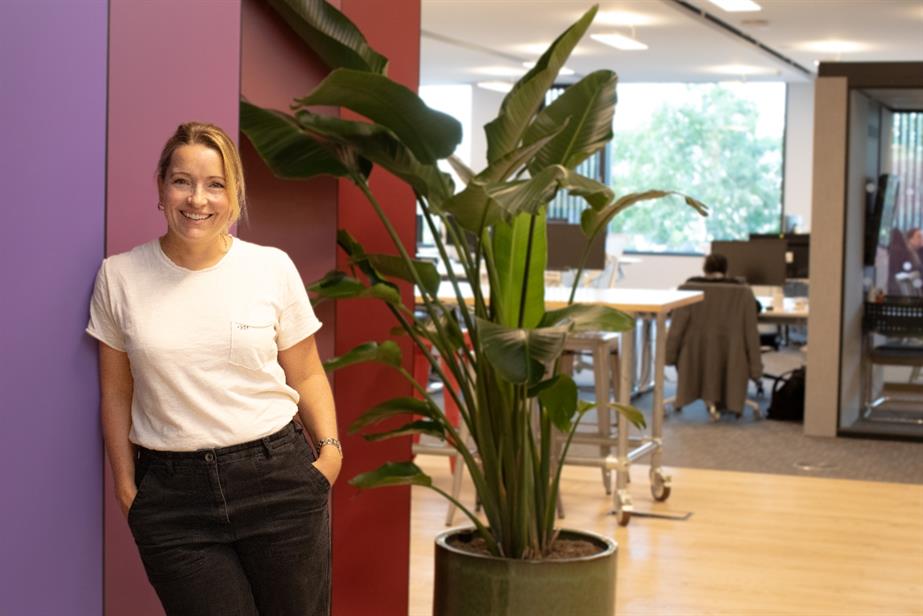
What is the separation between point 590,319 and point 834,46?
10758 millimetres

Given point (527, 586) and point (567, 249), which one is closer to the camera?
point (527, 586)

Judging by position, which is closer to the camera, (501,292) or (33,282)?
(33,282)

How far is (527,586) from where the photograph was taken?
10.7 feet

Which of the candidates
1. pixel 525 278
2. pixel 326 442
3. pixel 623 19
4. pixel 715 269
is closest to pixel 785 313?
pixel 715 269

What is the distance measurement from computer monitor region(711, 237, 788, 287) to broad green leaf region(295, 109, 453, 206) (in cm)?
741

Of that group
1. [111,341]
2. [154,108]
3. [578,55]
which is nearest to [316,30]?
[154,108]

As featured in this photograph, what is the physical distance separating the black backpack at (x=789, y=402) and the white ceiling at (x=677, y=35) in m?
3.30

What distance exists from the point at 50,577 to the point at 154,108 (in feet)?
2.62

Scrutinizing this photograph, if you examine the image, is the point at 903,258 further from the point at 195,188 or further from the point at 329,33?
the point at 195,188

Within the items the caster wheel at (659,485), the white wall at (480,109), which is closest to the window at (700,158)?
the white wall at (480,109)

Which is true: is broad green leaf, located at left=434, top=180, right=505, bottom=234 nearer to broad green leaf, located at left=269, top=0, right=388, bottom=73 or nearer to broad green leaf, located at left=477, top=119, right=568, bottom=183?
broad green leaf, located at left=477, top=119, right=568, bottom=183

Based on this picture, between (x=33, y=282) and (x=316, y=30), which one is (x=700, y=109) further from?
(x=33, y=282)

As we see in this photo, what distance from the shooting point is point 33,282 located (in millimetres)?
1982

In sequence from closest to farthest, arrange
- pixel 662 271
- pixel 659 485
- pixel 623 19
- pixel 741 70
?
pixel 659 485
pixel 623 19
pixel 741 70
pixel 662 271
